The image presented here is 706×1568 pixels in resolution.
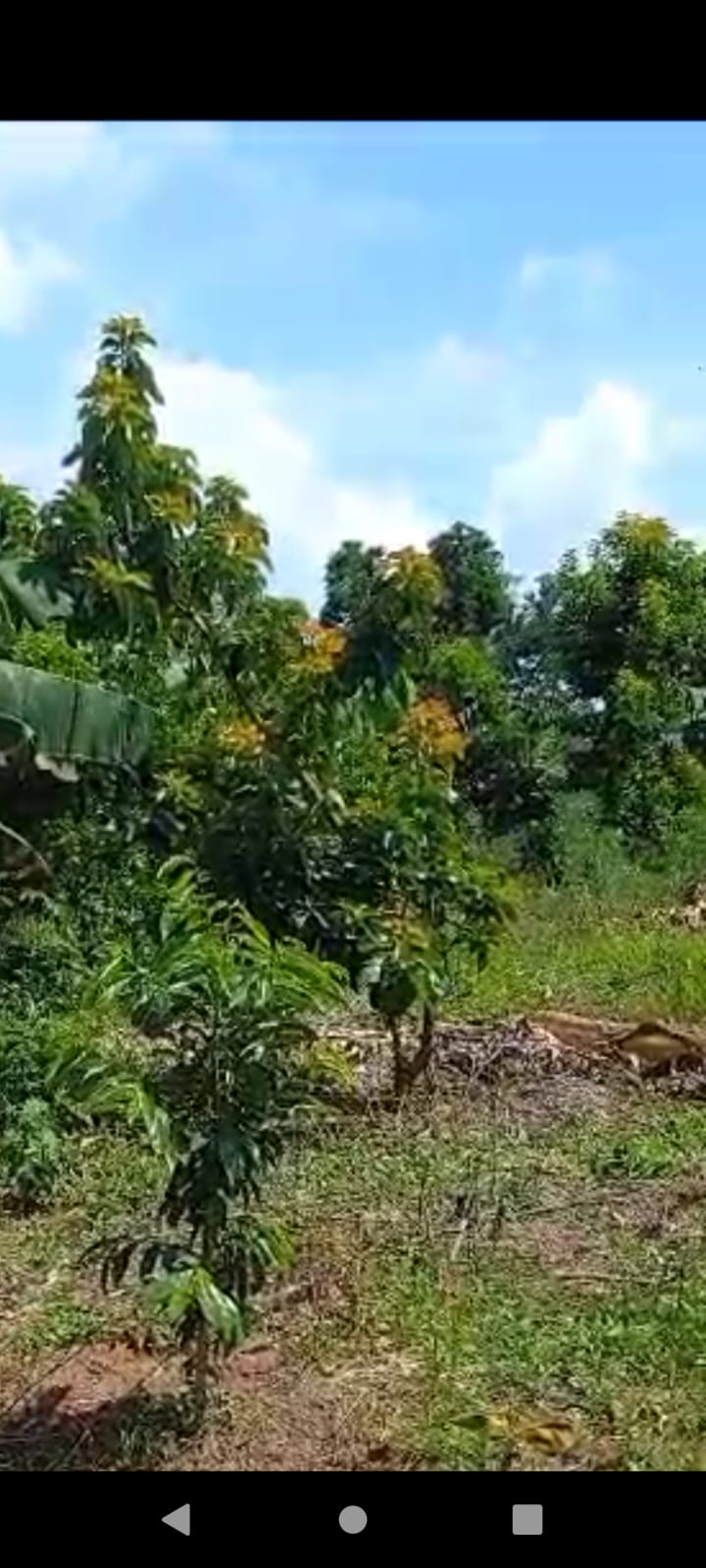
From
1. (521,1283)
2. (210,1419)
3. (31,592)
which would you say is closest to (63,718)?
(31,592)

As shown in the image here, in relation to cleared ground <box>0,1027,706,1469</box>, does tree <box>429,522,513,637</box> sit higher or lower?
higher

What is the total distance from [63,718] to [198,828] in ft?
1.96

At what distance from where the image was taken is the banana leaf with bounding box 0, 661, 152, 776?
5.55m

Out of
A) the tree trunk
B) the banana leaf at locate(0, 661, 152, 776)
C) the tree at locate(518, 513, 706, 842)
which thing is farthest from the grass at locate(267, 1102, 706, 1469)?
the tree at locate(518, 513, 706, 842)

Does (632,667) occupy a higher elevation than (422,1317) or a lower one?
higher

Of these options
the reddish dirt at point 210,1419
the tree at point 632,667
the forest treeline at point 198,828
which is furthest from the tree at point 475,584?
the reddish dirt at point 210,1419

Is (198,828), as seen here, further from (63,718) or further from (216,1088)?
(216,1088)

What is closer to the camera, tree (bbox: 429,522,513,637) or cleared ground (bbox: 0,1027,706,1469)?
cleared ground (bbox: 0,1027,706,1469)

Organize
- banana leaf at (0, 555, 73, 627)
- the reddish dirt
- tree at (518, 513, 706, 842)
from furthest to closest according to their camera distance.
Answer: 1. tree at (518, 513, 706, 842)
2. banana leaf at (0, 555, 73, 627)
3. the reddish dirt

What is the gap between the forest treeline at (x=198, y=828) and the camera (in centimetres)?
289

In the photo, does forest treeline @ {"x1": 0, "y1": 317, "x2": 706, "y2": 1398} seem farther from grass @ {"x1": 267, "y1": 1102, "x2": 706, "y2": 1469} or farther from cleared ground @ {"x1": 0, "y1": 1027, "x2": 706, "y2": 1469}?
grass @ {"x1": 267, "y1": 1102, "x2": 706, "y2": 1469}

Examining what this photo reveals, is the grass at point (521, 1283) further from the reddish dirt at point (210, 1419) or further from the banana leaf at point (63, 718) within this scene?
the banana leaf at point (63, 718)

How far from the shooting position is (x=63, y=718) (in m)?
5.64
